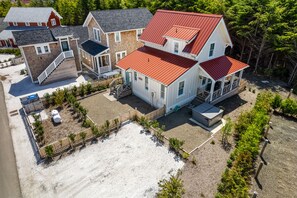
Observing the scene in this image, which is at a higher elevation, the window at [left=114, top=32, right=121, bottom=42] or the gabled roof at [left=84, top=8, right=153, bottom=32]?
the gabled roof at [left=84, top=8, right=153, bottom=32]

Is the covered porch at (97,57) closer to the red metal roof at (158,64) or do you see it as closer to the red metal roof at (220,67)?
the red metal roof at (158,64)

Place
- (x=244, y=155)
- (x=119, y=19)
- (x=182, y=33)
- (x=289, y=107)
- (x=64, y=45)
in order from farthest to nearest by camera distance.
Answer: (x=119, y=19) → (x=64, y=45) → (x=182, y=33) → (x=289, y=107) → (x=244, y=155)

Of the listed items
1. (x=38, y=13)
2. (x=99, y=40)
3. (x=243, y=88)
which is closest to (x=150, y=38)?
(x=99, y=40)

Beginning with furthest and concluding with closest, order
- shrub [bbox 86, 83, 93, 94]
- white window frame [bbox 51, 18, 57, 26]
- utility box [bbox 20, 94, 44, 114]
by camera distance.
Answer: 1. white window frame [bbox 51, 18, 57, 26]
2. shrub [bbox 86, 83, 93, 94]
3. utility box [bbox 20, 94, 44, 114]

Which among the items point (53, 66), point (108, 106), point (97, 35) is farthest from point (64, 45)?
point (108, 106)

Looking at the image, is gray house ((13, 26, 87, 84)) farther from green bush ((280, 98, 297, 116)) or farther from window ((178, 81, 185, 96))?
green bush ((280, 98, 297, 116))

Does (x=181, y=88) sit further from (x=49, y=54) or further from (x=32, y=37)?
(x=32, y=37)

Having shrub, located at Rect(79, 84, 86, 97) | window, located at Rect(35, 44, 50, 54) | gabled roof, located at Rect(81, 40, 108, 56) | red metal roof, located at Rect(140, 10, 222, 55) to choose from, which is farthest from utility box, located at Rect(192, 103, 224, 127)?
window, located at Rect(35, 44, 50, 54)
